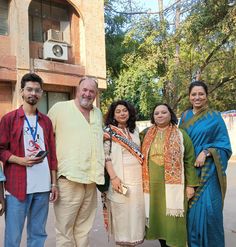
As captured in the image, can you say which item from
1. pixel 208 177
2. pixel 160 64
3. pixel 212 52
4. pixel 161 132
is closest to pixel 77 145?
pixel 161 132

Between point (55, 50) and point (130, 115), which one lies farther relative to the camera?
point (55, 50)

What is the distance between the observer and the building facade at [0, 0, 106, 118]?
1053 centimetres

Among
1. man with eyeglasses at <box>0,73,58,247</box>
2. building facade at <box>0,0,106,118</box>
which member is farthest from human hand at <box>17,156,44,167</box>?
building facade at <box>0,0,106,118</box>

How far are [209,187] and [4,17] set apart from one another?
894cm

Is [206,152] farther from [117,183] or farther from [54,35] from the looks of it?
[54,35]

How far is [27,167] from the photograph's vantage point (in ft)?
9.95

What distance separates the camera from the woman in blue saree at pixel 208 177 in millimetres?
3670

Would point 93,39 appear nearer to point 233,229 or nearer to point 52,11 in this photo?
point 52,11

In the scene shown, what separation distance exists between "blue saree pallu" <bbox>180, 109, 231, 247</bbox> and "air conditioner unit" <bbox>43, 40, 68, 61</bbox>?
329 inches

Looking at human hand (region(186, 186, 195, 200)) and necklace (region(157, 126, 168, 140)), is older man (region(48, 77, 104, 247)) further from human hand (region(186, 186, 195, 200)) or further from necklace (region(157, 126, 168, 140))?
human hand (region(186, 186, 195, 200))

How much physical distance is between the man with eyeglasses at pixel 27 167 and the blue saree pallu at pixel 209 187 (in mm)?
1435

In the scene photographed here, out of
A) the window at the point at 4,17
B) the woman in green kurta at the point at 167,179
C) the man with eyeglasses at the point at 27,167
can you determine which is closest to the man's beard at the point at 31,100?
the man with eyeglasses at the point at 27,167

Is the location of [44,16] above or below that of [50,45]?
above

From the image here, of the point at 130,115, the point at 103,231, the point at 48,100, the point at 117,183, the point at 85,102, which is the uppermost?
Result: the point at 48,100
